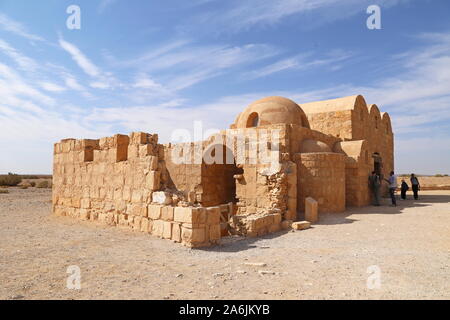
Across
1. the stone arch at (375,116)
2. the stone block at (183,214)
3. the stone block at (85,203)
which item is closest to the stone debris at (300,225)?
the stone block at (183,214)

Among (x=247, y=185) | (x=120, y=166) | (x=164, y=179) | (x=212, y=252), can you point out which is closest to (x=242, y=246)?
(x=212, y=252)

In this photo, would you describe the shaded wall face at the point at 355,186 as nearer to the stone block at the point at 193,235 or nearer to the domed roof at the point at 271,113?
the domed roof at the point at 271,113

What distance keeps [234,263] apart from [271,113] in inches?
319

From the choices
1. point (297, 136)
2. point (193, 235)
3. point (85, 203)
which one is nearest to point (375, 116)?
point (297, 136)

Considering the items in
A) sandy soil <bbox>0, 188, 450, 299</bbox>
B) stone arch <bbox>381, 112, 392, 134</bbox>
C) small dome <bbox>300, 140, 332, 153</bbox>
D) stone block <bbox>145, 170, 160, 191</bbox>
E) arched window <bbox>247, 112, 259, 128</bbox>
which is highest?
stone arch <bbox>381, 112, 392, 134</bbox>

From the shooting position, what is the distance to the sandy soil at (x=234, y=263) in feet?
11.2

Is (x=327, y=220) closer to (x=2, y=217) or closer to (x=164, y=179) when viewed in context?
(x=164, y=179)

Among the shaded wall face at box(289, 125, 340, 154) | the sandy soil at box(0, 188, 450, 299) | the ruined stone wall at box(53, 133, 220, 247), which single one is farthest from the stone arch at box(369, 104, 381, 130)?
the ruined stone wall at box(53, 133, 220, 247)

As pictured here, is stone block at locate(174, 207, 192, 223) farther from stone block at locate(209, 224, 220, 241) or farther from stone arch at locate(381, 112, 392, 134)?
stone arch at locate(381, 112, 392, 134)

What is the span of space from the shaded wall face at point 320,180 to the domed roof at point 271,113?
266 cm

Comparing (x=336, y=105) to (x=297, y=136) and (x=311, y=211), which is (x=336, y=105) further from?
(x=311, y=211)

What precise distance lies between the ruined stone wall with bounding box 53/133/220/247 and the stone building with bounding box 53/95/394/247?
0.02 m

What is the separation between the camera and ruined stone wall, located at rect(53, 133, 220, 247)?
5742 mm

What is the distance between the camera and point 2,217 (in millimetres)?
8859
